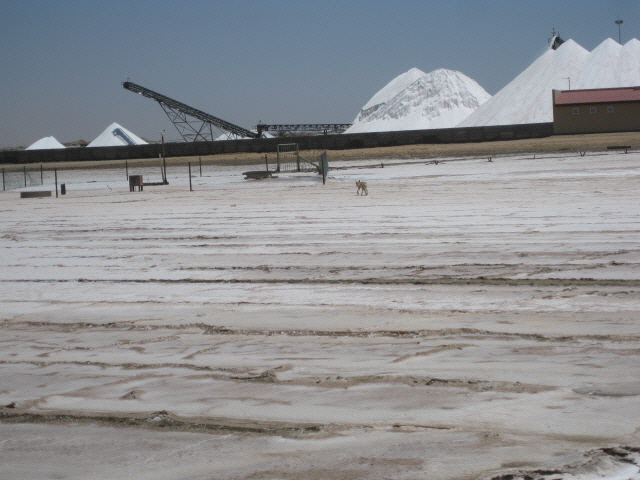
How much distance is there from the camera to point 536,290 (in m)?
5.80

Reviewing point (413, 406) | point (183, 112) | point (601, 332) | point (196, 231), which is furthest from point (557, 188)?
point (183, 112)

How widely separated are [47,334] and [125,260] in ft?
10.6

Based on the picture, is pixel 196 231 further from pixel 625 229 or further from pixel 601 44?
pixel 601 44

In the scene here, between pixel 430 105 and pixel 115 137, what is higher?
pixel 430 105

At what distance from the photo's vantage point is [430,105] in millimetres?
103625

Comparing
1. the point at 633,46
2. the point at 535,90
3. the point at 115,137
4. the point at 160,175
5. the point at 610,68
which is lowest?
the point at 160,175

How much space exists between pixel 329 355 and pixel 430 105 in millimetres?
102365

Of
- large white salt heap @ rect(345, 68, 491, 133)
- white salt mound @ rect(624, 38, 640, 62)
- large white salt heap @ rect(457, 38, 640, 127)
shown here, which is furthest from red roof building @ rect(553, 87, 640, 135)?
large white salt heap @ rect(345, 68, 491, 133)

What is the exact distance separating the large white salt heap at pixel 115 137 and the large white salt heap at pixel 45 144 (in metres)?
3.95

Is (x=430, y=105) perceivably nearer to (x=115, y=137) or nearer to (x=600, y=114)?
(x=115, y=137)

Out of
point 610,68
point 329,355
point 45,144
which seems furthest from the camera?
point 45,144

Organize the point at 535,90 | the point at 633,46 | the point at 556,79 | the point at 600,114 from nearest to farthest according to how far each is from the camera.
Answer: the point at 600,114 < the point at 535,90 < the point at 556,79 < the point at 633,46

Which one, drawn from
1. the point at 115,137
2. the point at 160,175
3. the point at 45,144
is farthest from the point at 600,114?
the point at 45,144

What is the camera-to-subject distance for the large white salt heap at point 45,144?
86000 mm
